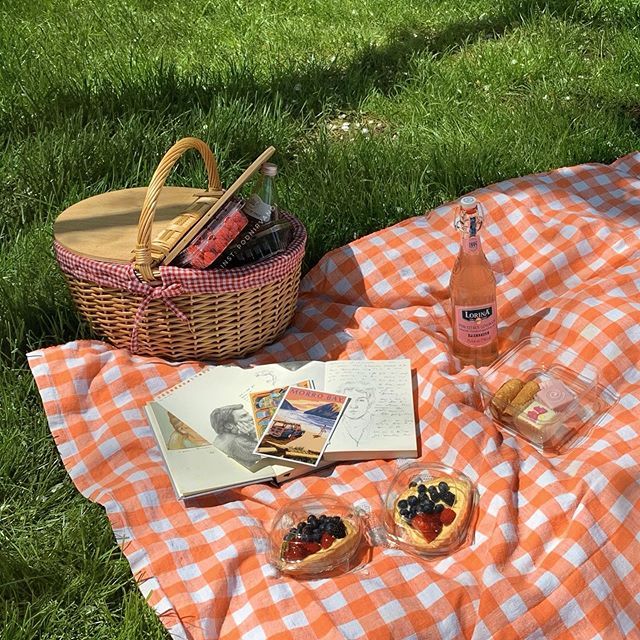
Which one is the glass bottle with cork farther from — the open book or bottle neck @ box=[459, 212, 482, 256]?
bottle neck @ box=[459, 212, 482, 256]

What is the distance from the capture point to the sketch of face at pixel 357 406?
8.45ft

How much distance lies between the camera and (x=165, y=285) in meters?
2.60

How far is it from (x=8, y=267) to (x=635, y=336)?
200cm

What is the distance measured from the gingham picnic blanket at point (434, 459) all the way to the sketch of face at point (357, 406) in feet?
0.54

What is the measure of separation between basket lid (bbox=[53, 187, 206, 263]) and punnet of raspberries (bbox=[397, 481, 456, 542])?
1066 mm

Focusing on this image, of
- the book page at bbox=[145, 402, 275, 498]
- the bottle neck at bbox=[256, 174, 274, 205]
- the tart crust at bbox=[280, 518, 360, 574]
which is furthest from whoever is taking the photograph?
the bottle neck at bbox=[256, 174, 274, 205]

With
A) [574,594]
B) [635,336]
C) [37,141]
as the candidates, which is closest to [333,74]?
[37,141]

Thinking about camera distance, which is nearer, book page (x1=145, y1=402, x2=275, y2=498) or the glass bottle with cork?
book page (x1=145, y1=402, x2=275, y2=498)

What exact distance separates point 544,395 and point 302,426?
0.67 meters

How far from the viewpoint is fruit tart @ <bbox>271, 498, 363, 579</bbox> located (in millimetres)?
2115

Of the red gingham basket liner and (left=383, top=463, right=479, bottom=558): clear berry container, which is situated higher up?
the red gingham basket liner

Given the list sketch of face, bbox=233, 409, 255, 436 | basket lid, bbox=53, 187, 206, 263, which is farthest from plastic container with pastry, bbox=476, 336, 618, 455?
basket lid, bbox=53, 187, 206, 263

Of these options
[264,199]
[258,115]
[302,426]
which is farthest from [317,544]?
[258,115]

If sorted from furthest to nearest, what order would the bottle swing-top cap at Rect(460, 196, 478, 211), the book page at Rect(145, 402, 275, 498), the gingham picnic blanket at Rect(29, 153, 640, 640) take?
the bottle swing-top cap at Rect(460, 196, 478, 211), the book page at Rect(145, 402, 275, 498), the gingham picnic blanket at Rect(29, 153, 640, 640)
